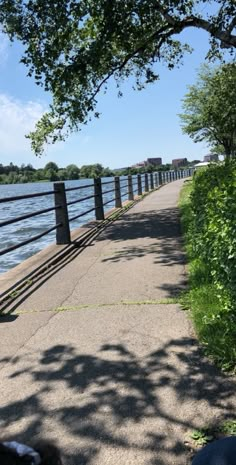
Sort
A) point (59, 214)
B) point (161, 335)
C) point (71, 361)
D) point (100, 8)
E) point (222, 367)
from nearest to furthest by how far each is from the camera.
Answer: point (222, 367), point (71, 361), point (161, 335), point (59, 214), point (100, 8)

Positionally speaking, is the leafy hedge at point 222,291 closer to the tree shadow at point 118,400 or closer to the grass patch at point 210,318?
the grass patch at point 210,318

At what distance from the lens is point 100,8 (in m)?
11.2

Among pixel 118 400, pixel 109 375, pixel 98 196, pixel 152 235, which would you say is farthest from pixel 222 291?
pixel 98 196

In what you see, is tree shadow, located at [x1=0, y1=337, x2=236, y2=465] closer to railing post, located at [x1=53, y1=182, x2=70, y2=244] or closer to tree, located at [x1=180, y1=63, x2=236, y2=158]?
railing post, located at [x1=53, y1=182, x2=70, y2=244]

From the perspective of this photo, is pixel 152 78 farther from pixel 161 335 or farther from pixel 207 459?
pixel 207 459

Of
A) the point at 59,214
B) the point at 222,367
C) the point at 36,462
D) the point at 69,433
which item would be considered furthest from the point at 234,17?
the point at 36,462

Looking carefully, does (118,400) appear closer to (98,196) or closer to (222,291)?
(222,291)

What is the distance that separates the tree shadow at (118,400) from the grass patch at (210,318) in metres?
0.12

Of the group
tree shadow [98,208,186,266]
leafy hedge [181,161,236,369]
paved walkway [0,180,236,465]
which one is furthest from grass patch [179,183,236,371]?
tree shadow [98,208,186,266]

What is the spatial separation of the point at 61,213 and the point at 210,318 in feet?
17.2

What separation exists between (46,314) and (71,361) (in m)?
1.38

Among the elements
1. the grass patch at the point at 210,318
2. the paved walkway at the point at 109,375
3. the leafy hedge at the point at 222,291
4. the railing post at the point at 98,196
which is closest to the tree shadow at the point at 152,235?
the railing post at the point at 98,196

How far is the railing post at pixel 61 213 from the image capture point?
354 inches

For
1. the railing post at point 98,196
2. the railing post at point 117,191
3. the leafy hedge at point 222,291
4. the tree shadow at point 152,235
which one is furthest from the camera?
the railing post at point 117,191
